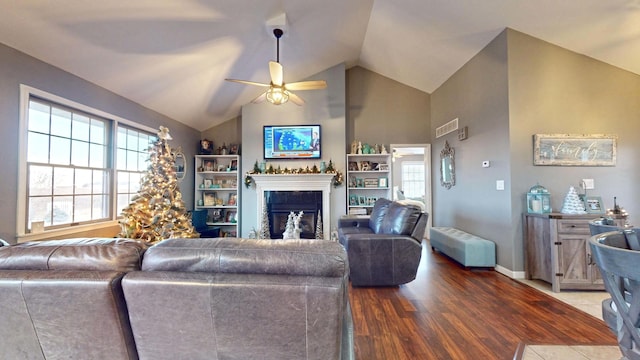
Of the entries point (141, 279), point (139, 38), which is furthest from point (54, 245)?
point (139, 38)

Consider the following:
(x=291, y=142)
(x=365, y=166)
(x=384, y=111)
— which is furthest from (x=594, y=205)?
(x=291, y=142)

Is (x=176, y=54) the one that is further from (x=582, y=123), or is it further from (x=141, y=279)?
(x=582, y=123)

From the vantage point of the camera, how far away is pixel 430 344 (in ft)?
6.54

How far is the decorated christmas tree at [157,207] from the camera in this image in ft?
10.4

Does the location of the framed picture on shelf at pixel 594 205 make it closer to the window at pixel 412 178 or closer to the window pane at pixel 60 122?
the window at pixel 412 178

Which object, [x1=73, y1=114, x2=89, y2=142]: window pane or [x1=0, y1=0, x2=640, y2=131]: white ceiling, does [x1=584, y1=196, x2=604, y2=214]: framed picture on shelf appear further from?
[x1=73, y1=114, x2=89, y2=142]: window pane

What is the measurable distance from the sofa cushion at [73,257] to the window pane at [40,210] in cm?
214

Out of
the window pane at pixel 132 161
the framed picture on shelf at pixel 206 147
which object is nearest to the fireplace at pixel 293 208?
the framed picture on shelf at pixel 206 147

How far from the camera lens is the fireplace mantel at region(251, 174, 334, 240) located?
5.43 m

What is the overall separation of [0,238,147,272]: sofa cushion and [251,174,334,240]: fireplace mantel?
4226mm

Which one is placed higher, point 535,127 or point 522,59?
point 522,59

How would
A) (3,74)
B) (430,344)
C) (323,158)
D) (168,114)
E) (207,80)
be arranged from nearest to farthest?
(430,344)
(3,74)
(207,80)
(168,114)
(323,158)

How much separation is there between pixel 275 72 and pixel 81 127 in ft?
8.23

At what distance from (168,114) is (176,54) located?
68.0 inches
